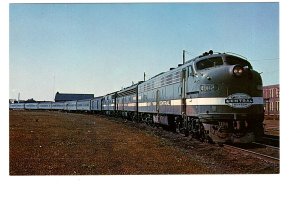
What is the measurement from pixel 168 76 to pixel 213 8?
7.51m

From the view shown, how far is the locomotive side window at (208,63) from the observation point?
47.5 feet

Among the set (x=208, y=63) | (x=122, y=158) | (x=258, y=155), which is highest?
(x=208, y=63)

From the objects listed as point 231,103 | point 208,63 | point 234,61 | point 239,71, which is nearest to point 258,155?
point 231,103

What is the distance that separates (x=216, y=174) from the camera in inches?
420

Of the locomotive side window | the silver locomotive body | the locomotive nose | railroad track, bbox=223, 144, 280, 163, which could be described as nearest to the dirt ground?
railroad track, bbox=223, 144, 280, 163

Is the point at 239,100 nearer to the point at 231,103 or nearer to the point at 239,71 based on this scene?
the point at 231,103

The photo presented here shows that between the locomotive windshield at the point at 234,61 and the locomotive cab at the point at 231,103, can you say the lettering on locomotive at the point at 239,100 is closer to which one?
the locomotive cab at the point at 231,103

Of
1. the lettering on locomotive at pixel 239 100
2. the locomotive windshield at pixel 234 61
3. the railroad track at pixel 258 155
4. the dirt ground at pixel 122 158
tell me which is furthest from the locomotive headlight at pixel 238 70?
the dirt ground at pixel 122 158

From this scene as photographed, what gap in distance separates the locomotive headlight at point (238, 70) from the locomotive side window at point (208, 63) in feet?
3.81

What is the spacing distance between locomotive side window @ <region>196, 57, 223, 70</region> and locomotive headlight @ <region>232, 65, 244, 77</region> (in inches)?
45.7

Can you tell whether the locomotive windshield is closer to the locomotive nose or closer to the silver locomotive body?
the silver locomotive body

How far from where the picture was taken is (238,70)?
13.2m

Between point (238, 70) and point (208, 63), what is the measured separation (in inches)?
71.2
